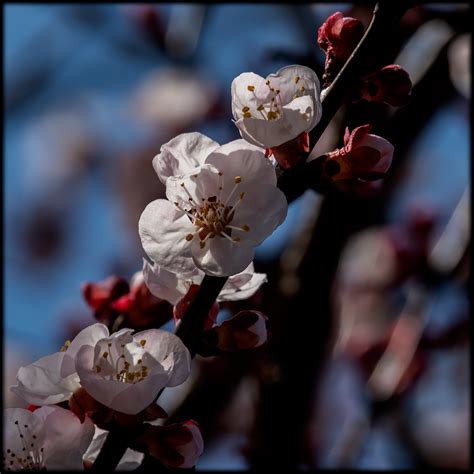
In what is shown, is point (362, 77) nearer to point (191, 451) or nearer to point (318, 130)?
point (318, 130)

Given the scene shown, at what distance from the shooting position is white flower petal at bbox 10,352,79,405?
769 millimetres

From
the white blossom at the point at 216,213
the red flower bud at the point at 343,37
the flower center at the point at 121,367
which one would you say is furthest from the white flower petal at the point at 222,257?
the red flower bud at the point at 343,37

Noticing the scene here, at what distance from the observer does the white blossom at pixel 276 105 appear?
785mm

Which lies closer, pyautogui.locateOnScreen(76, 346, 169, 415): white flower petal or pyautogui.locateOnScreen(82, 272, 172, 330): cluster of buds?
pyautogui.locateOnScreen(76, 346, 169, 415): white flower petal

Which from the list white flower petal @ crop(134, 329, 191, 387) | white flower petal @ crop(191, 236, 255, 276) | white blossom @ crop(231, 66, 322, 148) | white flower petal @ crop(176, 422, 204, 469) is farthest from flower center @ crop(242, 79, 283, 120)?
white flower petal @ crop(176, 422, 204, 469)

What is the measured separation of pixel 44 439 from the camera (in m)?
0.79

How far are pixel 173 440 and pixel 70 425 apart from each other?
0.36ft

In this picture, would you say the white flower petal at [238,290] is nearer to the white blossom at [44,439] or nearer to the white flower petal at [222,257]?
the white flower petal at [222,257]

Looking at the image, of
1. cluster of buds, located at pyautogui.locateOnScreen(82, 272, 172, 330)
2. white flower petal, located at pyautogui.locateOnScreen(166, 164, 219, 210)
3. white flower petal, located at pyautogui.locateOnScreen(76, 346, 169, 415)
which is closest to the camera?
white flower petal, located at pyautogui.locateOnScreen(76, 346, 169, 415)

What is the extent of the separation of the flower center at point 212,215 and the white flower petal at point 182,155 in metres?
0.02

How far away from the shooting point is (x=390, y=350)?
2.27m

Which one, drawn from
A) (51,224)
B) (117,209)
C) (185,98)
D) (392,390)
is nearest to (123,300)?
(392,390)

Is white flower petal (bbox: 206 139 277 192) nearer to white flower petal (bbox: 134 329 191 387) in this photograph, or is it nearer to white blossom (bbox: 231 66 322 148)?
white blossom (bbox: 231 66 322 148)

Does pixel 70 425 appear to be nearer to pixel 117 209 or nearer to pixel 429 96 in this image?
pixel 429 96
